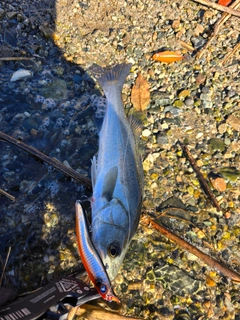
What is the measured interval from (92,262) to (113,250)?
0.64 feet

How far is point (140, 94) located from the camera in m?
4.08

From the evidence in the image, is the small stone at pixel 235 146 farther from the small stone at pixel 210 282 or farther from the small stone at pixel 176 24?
the small stone at pixel 176 24

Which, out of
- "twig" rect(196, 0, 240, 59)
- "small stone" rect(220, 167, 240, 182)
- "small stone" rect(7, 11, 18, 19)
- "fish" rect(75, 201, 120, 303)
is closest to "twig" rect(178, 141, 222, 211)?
"small stone" rect(220, 167, 240, 182)

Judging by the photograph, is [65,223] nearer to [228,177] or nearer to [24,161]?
[24,161]

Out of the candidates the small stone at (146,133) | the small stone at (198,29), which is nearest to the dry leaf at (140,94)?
the small stone at (146,133)

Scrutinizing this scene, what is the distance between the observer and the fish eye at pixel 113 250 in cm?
248

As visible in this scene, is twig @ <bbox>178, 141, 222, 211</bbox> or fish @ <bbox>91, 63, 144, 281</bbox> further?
twig @ <bbox>178, 141, 222, 211</bbox>

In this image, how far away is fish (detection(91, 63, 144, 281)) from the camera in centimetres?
253

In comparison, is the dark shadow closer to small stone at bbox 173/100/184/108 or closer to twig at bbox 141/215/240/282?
twig at bbox 141/215/240/282

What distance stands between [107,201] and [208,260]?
1.13m

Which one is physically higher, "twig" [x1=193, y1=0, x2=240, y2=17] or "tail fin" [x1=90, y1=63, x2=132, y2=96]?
"twig" [x1=193, y1=0, x2=240, y2=17]

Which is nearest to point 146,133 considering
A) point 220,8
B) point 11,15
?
point 220,8

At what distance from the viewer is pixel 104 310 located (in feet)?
9.06

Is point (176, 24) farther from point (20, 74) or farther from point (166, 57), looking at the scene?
point (20, 74)
